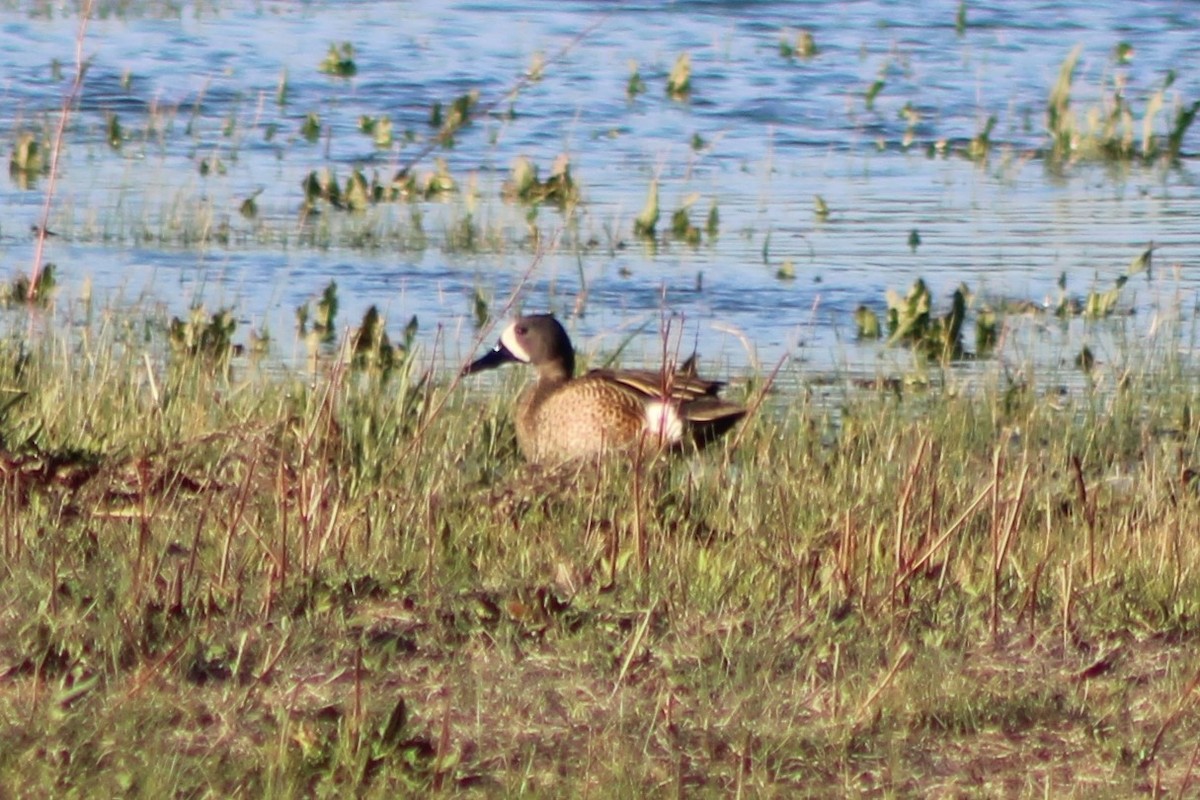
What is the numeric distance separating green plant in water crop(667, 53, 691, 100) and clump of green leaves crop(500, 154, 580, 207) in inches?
125

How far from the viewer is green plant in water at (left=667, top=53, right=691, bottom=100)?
14305 mm

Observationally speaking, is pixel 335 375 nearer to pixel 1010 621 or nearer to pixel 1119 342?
pixel 1010 621

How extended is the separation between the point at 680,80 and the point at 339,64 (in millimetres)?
2245

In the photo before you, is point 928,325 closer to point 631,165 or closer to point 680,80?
point 631,165

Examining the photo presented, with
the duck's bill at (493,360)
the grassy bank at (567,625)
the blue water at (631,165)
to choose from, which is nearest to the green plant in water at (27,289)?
the blue water at (631,165)

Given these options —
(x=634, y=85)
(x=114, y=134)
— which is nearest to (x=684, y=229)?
(x=114, y=134)

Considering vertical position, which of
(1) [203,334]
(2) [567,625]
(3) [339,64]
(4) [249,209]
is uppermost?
(2) [567,625]

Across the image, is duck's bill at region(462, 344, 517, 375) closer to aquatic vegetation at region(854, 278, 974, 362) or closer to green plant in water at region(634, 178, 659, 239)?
aquatic vegetation at region(854, 278, 974, 362)

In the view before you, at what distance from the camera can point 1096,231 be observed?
426 inches

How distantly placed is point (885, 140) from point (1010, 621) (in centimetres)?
924

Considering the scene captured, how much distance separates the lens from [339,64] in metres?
14.9

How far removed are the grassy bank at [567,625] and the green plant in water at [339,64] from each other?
29.8ft

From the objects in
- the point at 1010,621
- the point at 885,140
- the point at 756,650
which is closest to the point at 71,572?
the point at 756,650

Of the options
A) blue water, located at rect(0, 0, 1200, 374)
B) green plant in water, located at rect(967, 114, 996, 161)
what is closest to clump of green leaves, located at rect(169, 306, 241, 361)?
blue water, located at rect(0, 0, 1200, 374)
